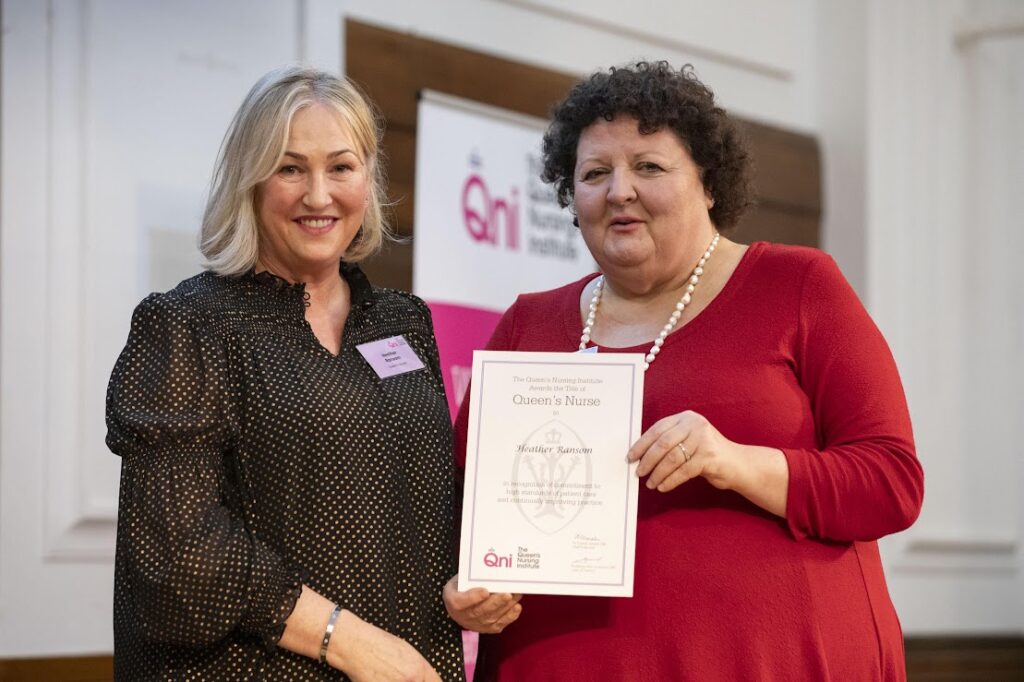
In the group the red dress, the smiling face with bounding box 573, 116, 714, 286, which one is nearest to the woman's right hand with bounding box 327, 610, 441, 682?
the red dress

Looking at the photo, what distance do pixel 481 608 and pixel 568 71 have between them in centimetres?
296

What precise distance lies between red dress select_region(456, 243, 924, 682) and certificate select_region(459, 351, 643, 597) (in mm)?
165

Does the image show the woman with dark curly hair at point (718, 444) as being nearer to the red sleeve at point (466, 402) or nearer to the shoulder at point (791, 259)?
the shoulder at point (791, 259)

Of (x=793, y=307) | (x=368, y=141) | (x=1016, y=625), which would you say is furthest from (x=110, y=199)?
(x=1016, y=625)

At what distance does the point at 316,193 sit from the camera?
1975 millimetres

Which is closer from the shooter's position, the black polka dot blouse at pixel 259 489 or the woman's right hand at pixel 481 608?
the black polka dot blouse at pixel 259 489

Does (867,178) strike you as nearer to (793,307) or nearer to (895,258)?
(895,258)

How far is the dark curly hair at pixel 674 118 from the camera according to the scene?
213 centimetres

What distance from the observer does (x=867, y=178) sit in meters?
5.08

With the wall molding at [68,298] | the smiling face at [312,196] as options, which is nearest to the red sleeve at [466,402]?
the smiling face at [312,196]

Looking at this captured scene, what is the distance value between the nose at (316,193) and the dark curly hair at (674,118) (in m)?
0.50

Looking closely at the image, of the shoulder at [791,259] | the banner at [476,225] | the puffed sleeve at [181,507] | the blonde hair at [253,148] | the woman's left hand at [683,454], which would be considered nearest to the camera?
the puffed sleeve at [181,507]

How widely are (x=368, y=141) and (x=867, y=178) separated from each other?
3445mm

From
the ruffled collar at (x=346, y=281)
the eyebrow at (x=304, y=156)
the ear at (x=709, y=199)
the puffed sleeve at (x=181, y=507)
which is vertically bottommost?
the puffed sleeve at (x=181, y=507)
